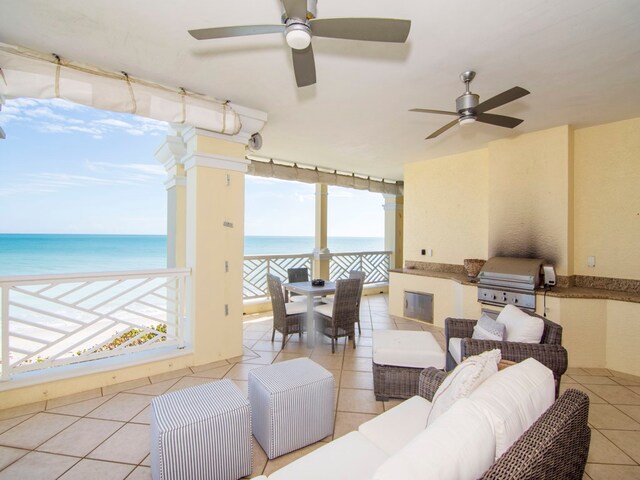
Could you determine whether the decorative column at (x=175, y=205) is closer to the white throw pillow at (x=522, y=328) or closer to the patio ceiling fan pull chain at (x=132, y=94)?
the patio ceiling fan pull chain at (x=132, y=94)

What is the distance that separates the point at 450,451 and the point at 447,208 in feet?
14.6

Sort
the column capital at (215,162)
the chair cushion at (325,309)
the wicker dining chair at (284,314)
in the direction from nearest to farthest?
the column capital at (215,162), the wicker dining chair at (284,314), the chair cushion at (325,309)

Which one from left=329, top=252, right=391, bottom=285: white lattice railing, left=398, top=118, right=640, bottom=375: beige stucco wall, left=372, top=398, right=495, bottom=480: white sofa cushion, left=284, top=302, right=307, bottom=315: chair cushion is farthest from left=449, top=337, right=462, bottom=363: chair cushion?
left=329, top=252, right=391, bottom=285: white lattice railing

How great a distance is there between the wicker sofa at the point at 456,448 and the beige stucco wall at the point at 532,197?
2.88 metres

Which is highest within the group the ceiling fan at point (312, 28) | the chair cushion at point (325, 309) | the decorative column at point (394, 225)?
the ceiling fan at point (312, 28)

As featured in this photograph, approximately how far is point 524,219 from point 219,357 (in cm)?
397

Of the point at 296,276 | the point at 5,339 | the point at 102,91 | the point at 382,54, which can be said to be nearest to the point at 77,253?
the point at 296,276

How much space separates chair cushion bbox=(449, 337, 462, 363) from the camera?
7.88ft

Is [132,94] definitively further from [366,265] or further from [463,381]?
[366,265]

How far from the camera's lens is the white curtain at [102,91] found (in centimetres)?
204

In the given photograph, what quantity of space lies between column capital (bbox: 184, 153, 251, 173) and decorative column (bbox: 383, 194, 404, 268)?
4.41 meters

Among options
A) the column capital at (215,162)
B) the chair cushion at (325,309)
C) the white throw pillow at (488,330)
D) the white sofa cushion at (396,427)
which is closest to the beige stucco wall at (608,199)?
the white throw pillow at (488,330)

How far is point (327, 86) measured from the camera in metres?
2.61

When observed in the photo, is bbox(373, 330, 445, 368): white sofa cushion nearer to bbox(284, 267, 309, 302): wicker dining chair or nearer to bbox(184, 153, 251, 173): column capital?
bbox(284, 267, 309, 302): wicker dining chair
